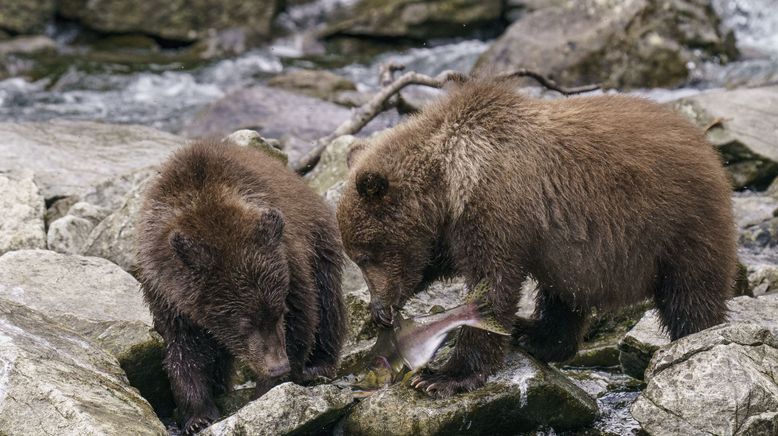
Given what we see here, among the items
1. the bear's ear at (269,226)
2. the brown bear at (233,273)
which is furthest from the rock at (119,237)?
the bear's ear at (269,226)

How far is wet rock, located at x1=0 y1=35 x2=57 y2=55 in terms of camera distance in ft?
70.9

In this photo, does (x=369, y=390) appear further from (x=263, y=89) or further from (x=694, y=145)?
(x=263, y=89)

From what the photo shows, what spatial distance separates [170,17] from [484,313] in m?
18.9

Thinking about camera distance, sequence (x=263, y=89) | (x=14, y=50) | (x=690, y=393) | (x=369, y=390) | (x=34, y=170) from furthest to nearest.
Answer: (x=14, y=50) < (x=263, y=89) < (x=34, y=170) < (x=369, y=390) < (x=690, y=393)

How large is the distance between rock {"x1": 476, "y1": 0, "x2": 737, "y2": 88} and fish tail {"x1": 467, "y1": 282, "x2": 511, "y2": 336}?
1107 cm

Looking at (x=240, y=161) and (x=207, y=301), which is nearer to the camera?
(x=207, y=301)

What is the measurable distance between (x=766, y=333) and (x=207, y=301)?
352 cm

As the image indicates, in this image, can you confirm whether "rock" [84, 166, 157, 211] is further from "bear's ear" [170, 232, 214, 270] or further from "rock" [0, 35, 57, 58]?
"rock" [0, 35, 57, 58]

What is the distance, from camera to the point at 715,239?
265 inches

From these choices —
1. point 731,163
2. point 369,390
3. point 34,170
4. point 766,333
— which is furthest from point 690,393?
point 34,170

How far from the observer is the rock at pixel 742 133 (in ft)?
38.2

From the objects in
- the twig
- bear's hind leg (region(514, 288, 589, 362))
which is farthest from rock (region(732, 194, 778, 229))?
bear's hind leg (region(514, 288, 589, 362))

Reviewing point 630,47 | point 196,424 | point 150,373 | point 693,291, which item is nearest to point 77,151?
point 150,373

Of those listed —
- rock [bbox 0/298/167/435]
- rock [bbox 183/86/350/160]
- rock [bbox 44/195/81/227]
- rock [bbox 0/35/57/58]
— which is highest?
rock [bbox 0/298/167/435]
